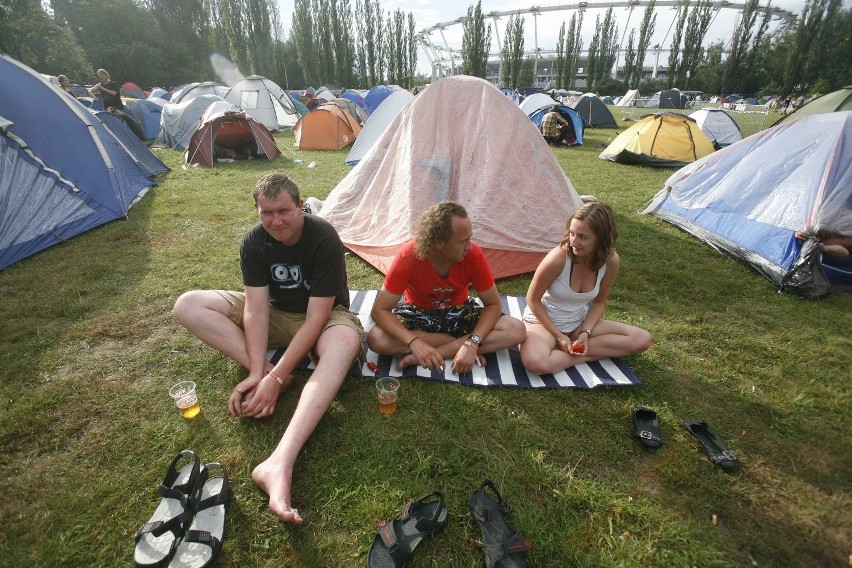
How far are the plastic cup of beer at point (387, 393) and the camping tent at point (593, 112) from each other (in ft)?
65.6

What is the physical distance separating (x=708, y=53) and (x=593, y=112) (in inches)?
1657

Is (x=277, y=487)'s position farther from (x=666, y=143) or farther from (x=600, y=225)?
(x=666, y=143)

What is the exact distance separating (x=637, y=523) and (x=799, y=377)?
6.81ft

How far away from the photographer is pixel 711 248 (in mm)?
5254

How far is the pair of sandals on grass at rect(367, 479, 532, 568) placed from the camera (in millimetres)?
1761

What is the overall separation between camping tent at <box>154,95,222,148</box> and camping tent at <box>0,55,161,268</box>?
6.98 metres

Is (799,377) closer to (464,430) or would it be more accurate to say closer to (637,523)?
(637,523)

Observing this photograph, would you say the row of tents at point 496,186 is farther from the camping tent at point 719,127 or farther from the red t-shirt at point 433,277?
the camping tent at point 719,127

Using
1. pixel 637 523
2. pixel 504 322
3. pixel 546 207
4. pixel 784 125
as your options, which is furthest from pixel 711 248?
pixel 637 523

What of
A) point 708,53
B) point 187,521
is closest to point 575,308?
point 187,521

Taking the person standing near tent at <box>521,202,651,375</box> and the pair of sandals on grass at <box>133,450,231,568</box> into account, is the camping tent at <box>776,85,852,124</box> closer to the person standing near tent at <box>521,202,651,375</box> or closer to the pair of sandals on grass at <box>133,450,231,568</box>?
the person standing near tent at <box>521,202,651,375</box>

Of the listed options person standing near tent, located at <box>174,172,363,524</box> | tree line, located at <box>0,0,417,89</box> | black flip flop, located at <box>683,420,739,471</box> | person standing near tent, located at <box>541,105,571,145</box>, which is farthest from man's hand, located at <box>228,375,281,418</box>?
tree line, located at <box>0,0,417,89</box>

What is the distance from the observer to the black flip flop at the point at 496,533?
1.75 meters

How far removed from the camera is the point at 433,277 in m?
2.86
